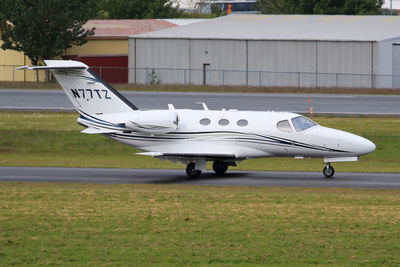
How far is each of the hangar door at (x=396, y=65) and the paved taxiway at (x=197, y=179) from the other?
43.2 meters

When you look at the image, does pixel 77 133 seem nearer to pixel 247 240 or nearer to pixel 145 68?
pixel 247 240

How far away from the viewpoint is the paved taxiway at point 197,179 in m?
28.7

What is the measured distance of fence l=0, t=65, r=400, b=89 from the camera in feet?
240

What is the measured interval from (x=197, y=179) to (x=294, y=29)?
51.6 m

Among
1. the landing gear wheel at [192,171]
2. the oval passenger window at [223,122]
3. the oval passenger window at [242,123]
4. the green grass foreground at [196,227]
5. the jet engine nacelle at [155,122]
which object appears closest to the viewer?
the green grass foreground at [196,227]

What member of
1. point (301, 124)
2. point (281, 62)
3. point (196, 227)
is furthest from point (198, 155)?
point (281, 62)

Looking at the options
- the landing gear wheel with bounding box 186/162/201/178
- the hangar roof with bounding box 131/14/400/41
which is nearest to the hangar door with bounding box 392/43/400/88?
the hangar roof with bounding box 131/14/400/41

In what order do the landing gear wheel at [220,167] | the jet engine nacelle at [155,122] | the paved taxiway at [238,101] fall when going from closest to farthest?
the jet engine nacelle at [155,122] → the landing gear wheel at [220,167] → the paved taxiway at [238,101]

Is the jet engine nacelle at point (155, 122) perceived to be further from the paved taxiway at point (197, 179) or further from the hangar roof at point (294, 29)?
the hangar roof at point (294, 29)

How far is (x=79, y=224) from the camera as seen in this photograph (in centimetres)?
1934

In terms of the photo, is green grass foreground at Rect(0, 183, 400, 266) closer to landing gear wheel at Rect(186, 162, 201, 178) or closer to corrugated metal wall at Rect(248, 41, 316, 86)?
landing gear wheel at Rect(186, 162, 201, 178)

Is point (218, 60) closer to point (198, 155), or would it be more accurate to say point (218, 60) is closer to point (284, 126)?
point (284, 126)

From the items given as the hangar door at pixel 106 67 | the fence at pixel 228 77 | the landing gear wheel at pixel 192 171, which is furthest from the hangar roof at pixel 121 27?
the landing gear wheel at pixel 192 171

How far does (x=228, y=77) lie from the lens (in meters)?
78.1
